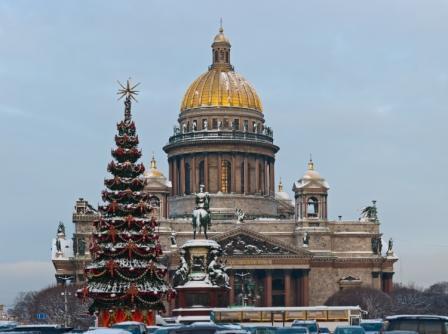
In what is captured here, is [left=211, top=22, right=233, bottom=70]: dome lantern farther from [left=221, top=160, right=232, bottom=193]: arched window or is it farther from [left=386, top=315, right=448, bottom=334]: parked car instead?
[left=386, top=315, right=448, bottom=334]: parked car

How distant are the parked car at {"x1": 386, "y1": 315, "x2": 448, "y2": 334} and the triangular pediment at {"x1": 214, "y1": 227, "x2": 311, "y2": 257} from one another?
11872 centimetres

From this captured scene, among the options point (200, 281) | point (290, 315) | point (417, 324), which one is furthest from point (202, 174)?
point (417, 324)

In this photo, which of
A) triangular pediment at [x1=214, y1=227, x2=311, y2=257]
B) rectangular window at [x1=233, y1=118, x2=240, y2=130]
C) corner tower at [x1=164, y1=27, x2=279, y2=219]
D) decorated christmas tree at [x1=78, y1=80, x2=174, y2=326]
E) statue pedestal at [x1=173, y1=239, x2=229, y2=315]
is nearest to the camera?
decorated christmas tree at [x1=78, y1=80, x2=174, y2=326]

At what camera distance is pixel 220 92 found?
187375 millimetres

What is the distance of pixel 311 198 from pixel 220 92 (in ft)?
70.7

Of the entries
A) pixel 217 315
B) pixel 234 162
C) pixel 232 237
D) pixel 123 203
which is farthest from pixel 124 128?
pixel 234 162

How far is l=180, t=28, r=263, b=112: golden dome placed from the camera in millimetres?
187137

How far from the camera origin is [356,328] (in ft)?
205

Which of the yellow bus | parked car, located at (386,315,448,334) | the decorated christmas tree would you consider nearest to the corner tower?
the yellow bus

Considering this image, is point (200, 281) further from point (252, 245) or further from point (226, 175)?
point (226, 175)

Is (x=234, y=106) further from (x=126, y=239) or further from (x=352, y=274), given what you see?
(x=126, y=239)

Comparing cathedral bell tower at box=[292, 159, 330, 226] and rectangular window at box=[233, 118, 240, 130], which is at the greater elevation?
rectangular window at box=[233, 118, 240, 130]

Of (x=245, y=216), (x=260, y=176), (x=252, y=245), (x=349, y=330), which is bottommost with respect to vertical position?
(x=349, y=330)

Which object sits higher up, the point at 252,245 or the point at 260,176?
the point at 260,176
